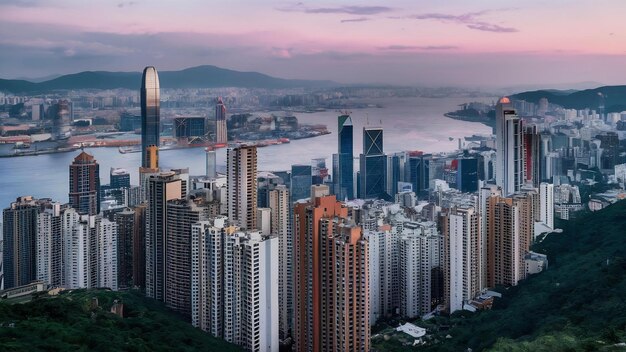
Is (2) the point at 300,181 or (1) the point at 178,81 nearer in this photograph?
(2) the point at 300,181

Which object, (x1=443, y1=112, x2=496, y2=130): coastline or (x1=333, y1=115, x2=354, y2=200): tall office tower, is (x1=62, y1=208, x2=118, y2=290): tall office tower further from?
(x1=443, y1=112, x2=496, y2=130): coastline

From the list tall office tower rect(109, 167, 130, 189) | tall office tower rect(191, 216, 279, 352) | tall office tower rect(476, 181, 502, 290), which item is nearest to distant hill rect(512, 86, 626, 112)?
tall office tower rect(476, 181, 502, 290)

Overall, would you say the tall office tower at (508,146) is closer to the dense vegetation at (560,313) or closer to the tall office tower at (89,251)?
the dense vegetation at (560,313)

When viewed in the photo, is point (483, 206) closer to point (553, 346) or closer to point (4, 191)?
point (553, 346)

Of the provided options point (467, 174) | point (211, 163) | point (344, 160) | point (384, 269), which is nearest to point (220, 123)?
point (211, 163)

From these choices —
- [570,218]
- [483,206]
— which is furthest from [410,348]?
[570,218]

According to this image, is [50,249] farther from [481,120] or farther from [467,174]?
[481,120]

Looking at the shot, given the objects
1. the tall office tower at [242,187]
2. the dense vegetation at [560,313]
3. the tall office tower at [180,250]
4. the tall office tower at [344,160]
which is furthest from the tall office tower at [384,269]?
the tall office tower at [344,160]
